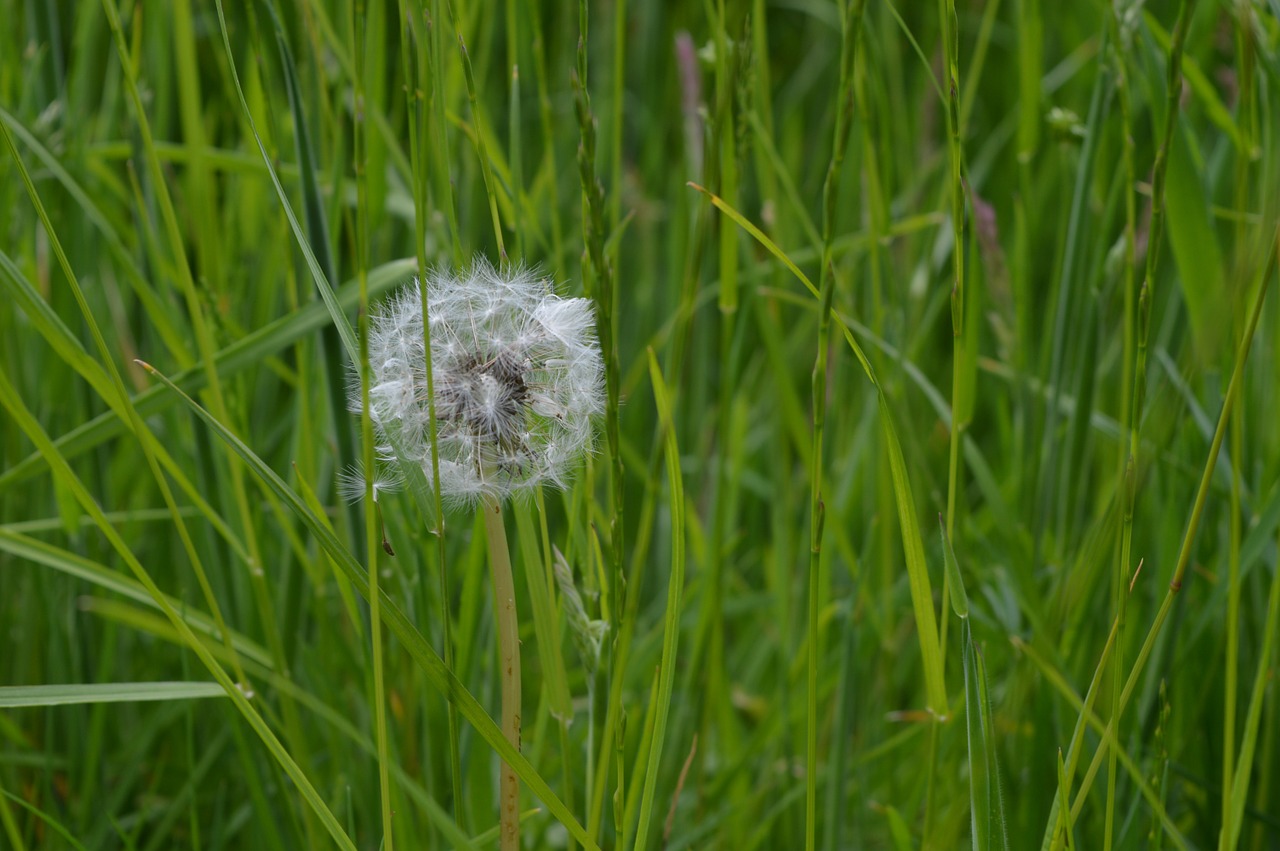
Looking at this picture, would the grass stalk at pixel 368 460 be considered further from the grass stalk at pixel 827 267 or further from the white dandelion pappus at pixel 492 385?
the grass stalk at pixel 827 267

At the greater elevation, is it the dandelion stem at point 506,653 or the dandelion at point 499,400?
the dandelion at point 499,400

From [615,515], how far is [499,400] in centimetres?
15

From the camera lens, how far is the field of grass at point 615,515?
0.78 meters

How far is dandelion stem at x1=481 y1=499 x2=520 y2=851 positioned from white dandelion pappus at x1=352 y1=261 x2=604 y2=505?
27mm

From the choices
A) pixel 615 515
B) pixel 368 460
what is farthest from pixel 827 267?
pixel 368 460

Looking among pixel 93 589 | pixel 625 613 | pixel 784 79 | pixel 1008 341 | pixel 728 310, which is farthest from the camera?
pixel 784 79

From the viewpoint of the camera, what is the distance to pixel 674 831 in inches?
52.4

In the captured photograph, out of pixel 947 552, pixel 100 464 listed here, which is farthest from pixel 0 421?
pixel 947 552

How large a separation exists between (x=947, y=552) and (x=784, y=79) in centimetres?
293

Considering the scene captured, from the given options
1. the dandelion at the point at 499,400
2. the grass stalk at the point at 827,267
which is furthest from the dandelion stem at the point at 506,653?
the grass stalk at the point at 827,267

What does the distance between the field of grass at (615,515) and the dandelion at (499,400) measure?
1.3 inches

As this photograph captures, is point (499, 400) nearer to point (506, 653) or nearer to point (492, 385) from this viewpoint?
point (492, 385)

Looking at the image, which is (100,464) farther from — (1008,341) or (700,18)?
(700,18)

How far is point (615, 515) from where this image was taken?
0.66 meters
